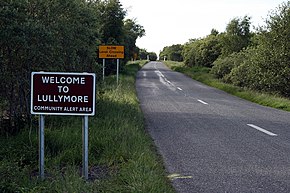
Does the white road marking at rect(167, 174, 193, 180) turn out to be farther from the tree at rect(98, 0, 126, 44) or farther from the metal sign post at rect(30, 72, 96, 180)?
the tree at rect(98, 0, 126, 44)

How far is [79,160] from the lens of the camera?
7055 millimetres

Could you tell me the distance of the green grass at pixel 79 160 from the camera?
5262mm

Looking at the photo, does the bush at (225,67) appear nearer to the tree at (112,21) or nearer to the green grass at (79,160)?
the tree at (112,21)

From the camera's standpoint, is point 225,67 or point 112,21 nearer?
point 112,21

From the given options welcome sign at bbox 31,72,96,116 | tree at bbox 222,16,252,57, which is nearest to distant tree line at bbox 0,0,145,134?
welcome sign at bbox 31,72,96,116

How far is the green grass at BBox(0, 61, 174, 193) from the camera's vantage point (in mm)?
5262

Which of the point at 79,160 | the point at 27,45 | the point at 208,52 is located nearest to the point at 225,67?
the point at 208,52

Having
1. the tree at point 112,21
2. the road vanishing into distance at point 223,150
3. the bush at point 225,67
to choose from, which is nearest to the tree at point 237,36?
the bush at point 225,67

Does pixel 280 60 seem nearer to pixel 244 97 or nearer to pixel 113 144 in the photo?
pixel 244 97

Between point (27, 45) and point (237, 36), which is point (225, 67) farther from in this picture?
point (27, 45)

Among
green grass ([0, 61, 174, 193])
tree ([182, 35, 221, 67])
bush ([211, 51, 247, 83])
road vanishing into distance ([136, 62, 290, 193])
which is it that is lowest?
road vanishing into distance ([136, 62, 290, 193])

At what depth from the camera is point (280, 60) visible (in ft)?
79.5

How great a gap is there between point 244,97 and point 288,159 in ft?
54.1

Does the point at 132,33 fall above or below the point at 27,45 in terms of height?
above
